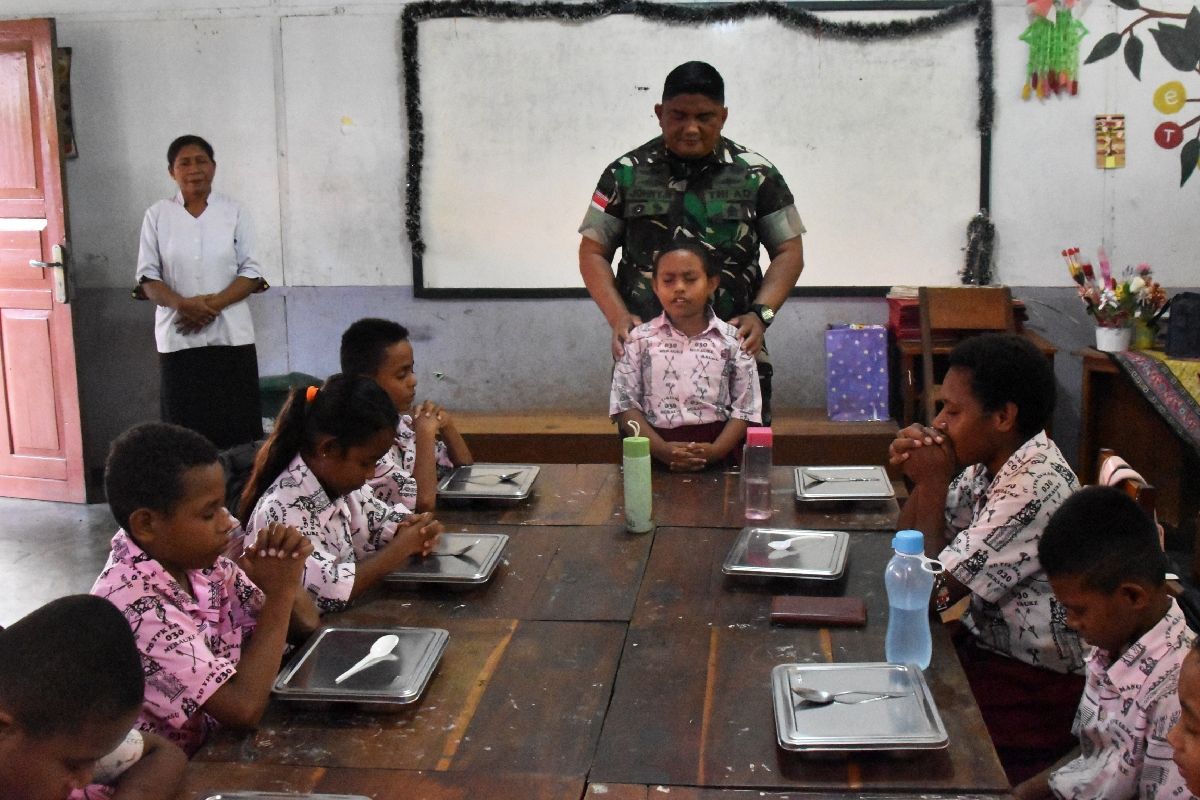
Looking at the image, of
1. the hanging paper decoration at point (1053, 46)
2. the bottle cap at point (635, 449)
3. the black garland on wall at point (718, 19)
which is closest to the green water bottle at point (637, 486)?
the bottle cap at point (635, 449)

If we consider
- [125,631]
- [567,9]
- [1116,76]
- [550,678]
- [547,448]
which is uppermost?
[567,9]

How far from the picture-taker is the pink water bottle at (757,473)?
251cm

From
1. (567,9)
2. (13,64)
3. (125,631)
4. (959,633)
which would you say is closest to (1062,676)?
(959,633)

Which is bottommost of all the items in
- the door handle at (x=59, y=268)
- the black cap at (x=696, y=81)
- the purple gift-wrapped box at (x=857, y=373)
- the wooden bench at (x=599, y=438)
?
the wooden bench at (x=599, y=438)

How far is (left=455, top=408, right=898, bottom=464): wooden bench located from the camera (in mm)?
4750

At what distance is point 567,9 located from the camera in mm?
5039

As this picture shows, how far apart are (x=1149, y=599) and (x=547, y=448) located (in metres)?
3.42

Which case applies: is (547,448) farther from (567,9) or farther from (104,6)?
(104,6)

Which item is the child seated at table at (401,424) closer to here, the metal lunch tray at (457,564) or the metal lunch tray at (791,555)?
the metal lunch tray at (457,564)

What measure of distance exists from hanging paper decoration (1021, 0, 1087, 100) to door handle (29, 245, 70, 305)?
4.27 meters

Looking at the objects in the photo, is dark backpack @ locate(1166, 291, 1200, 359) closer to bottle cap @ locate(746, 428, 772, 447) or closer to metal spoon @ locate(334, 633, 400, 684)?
bottle cap @ locate(746, 428, 772, 447)

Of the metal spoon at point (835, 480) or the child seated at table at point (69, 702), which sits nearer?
the child seated at table at point (69, 702)

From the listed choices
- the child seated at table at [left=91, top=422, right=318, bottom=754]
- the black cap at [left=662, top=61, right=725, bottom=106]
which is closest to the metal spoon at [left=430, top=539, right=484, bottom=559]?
the child seated at table at [left=91, top=422, right=318, bottom=754]

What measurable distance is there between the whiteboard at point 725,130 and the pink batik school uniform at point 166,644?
3646 millimetres
